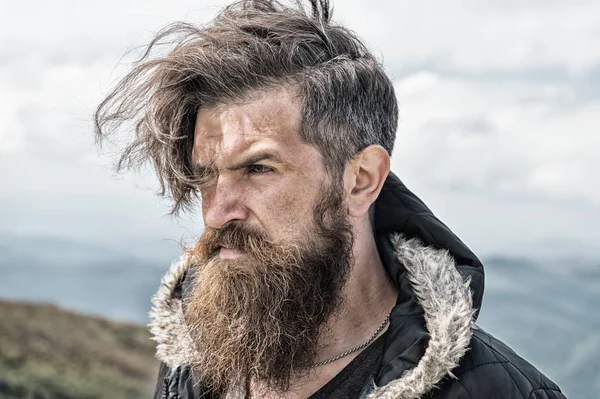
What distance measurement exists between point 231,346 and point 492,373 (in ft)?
3.12

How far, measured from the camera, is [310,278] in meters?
2.79

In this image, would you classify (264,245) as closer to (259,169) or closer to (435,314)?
(259,169)

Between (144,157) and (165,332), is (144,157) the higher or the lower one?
the higher one

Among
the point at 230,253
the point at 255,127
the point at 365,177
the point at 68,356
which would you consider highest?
the point at 255,127

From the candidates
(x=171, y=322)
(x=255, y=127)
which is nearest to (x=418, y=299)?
(x=255, y=127)

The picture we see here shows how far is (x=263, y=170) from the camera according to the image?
261 cm

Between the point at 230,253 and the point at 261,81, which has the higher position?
the point at 261,81

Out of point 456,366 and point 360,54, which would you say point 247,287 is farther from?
point 360,54

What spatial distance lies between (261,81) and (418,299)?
928mm

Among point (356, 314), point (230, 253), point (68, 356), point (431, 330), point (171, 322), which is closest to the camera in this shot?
point (431, 330)

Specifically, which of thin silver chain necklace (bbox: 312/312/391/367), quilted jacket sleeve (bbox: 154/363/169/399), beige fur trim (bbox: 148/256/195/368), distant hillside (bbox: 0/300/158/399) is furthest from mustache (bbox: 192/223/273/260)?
distant hillside (bbox: 0/300/158/399)

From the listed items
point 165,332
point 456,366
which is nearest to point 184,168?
point 165,332

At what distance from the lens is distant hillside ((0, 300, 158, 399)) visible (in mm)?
12008

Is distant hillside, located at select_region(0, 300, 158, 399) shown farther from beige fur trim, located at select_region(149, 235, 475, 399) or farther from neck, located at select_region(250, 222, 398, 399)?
beige fur trim, located at select_region(149, 235, 475, 399)
